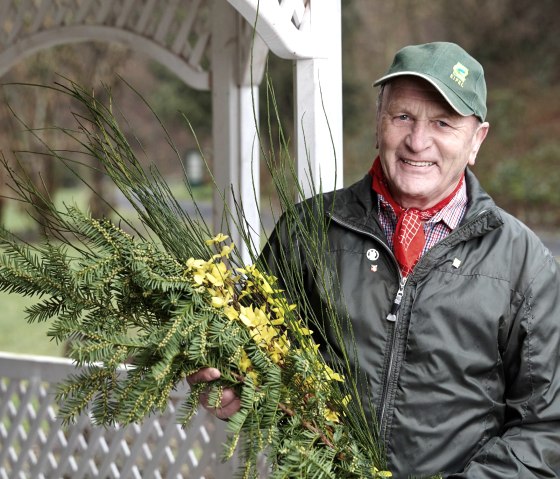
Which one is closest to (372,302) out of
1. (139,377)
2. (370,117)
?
(139,377)

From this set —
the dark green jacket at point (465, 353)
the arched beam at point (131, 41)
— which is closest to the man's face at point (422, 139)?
the dark green jacket at point (465, 353)

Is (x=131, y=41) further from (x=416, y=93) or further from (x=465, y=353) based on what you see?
(x=465, y=353)

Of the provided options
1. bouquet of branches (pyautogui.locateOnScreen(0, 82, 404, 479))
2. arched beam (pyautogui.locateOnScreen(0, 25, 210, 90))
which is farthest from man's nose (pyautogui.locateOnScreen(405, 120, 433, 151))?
arched beam (pyautogui.locateOnScreen(0, 25, 210, 90))

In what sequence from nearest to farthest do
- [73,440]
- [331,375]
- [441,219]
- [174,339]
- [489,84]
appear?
1. [174,339]
2. [331,375]
3. [441,219]
4. [73,440]
5. [489,84]

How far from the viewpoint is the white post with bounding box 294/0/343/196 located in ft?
8.39

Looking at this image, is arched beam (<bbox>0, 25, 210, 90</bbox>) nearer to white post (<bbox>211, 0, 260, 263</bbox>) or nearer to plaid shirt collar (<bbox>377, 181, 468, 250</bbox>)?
white post (<bbox>211, 0, 260, 263</bbox>)

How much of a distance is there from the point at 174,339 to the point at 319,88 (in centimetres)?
114

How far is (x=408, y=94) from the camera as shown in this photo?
2.07 metres

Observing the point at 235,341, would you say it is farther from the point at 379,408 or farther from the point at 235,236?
the point at 235,236

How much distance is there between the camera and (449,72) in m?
2.02

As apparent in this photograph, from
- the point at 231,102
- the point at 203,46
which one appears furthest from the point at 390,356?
the point at 203,46

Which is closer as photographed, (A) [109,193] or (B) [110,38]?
(B) [110,38]

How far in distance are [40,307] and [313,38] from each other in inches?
46.8

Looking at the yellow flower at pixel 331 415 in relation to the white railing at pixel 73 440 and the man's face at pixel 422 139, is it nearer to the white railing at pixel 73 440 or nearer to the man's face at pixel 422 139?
the man's face at pixel 422 139
